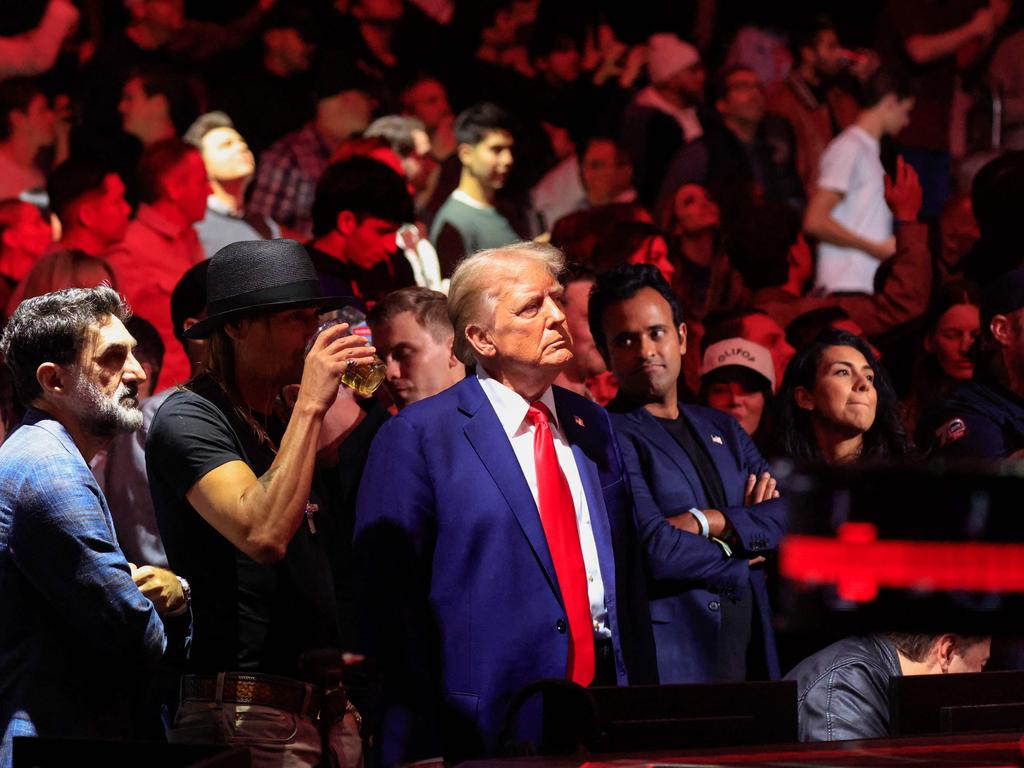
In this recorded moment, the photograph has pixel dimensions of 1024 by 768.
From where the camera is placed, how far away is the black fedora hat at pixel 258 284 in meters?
2.92

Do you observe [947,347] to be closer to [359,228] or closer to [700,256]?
[700,256]

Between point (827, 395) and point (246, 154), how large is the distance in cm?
271

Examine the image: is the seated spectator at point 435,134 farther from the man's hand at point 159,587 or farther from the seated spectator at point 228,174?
the man's hand at point 159,587

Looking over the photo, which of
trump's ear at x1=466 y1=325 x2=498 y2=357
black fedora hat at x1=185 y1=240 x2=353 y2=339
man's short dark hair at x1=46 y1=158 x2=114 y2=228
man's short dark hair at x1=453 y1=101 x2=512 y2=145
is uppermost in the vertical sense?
man's short dark hair at x1=453 y1=101 x2=512 y2=145

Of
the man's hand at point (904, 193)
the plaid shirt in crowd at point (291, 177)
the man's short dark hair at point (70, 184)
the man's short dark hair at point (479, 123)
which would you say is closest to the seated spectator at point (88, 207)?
the man's short dark hair at point (70, 184)

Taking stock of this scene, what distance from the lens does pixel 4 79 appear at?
5.71 m

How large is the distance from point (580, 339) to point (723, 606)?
1.09 metres

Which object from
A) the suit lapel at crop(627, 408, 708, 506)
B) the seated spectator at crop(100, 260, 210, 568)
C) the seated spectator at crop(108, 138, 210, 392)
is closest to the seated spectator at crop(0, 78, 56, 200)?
the seated spectator at crop(108, 138, 210, 392)

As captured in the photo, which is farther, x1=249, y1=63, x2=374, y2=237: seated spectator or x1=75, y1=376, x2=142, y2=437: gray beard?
x1=249, y1=63, x2=374, y2=237: seated spectator

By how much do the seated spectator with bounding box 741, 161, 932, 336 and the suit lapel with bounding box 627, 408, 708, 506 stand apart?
2501 millimetres

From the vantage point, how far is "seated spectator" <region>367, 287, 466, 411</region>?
3.90 m

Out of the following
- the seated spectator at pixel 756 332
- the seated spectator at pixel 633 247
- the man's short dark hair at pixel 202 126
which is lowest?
the seated spectator at pixel 756 332

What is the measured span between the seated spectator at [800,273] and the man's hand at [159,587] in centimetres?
395

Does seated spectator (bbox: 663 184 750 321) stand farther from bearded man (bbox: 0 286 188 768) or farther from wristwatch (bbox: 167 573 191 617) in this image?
bearded man (bbox: 0 286 188 768)
